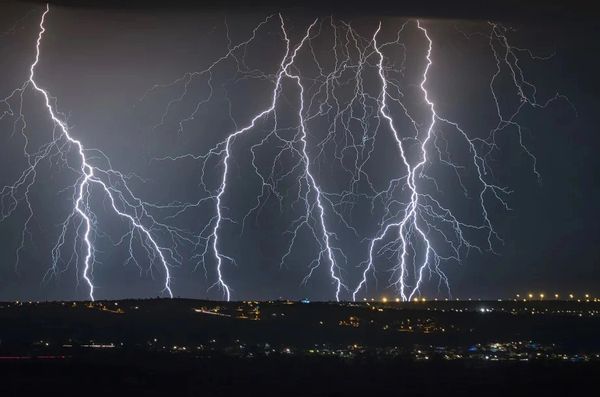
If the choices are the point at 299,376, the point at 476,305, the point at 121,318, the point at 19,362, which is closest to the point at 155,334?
the point at 121,318

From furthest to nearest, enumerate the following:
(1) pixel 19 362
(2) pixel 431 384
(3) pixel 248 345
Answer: (3) pixel 248 345
(1) pixel 19 362
(2) pixel 431 384

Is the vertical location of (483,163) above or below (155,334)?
above

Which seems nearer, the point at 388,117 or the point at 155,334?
the point at 155,334

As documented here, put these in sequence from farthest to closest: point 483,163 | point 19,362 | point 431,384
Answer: point 483,163 < point 19,362 < point 431,384

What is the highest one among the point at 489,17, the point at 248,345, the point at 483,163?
the point at 489,17

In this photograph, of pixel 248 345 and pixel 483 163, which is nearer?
pixel 248 345

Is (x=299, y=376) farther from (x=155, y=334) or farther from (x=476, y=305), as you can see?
(x=476, y=305)

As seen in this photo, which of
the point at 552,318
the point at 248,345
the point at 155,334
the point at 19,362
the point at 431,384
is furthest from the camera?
A: the point at 552,318

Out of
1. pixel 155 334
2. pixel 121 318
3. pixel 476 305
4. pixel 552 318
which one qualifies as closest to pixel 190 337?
pixel 155 334

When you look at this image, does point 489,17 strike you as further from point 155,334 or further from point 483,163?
point 155,334
